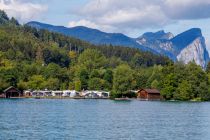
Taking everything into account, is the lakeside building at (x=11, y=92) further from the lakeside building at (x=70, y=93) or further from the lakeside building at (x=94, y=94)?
the lakeside building at (x=94, y=94)

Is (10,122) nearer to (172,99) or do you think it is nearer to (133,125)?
(133,125)

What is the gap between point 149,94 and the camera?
479 feet

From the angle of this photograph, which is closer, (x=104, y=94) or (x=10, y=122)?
(x=10, y=122)

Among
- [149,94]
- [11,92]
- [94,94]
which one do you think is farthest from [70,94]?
[149,94]

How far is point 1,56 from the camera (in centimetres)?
18788

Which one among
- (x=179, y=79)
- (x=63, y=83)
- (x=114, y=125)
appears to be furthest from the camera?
(x=63, y=83)

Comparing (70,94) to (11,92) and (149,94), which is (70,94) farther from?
(149,94)

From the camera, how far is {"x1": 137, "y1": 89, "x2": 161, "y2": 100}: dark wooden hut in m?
144

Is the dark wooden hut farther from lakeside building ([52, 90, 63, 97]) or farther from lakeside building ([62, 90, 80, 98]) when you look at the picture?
lakeside building ([52, 90, 63, 97])

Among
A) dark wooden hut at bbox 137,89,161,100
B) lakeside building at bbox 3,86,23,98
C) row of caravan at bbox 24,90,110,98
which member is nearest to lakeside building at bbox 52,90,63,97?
row of caravan at bbox 24,90,110,98

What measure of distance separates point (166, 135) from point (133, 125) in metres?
9.34

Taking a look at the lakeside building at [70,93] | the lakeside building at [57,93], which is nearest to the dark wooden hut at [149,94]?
the lakeside building at [70,93]

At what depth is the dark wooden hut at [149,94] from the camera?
473 ft

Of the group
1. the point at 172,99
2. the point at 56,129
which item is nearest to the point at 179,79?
the point at 172,99
